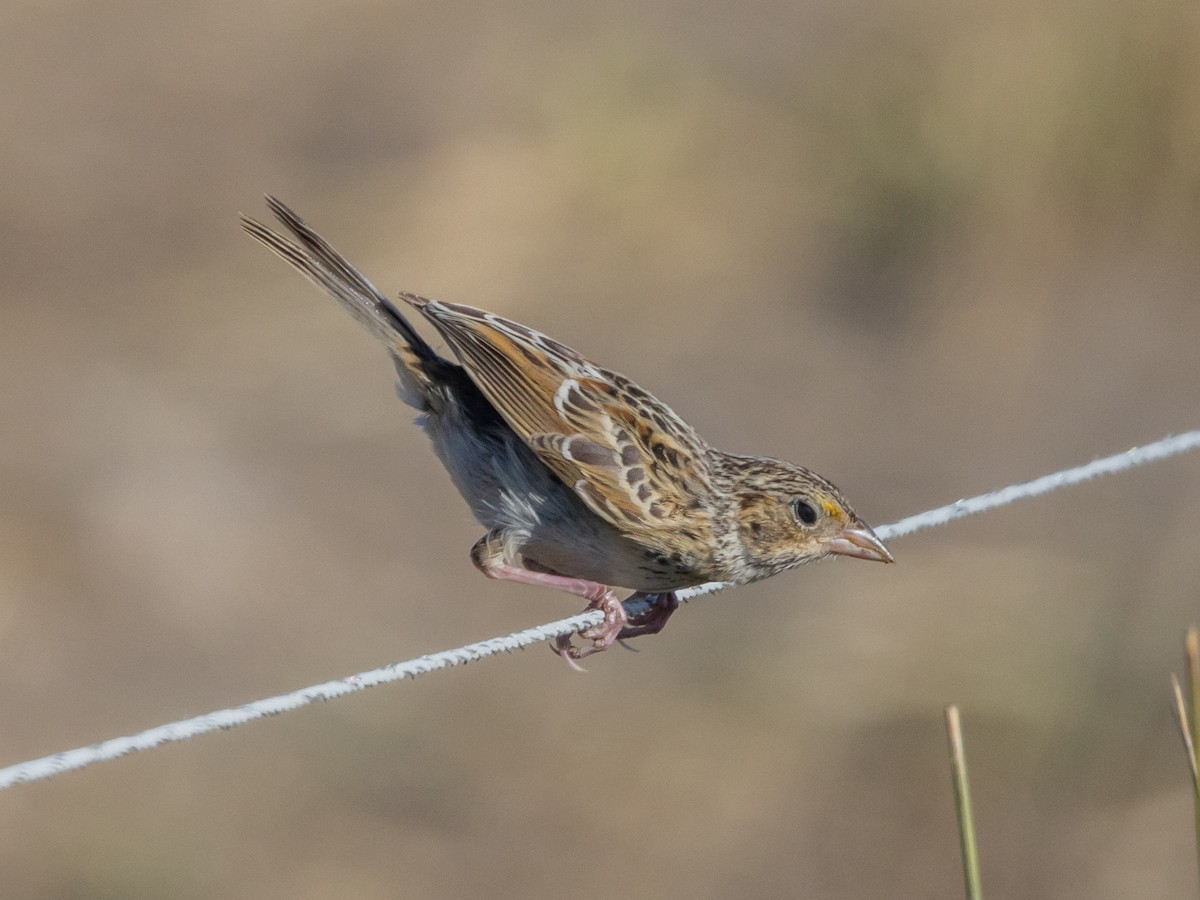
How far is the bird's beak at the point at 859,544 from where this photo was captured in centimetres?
514

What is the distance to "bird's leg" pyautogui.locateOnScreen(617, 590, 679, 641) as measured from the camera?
5.51m

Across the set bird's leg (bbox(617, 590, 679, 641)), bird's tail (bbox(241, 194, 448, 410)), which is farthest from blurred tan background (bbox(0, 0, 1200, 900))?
bird's tail (bbox(241, 194, 448, 410))

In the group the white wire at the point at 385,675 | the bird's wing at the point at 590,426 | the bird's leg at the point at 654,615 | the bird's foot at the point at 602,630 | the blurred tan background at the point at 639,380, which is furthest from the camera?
the blurred tan background at the point at 639,380

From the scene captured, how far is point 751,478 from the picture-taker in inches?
210

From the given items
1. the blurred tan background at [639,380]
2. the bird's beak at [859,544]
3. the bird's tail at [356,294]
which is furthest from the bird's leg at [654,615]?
the blurred tan background at [639,380]

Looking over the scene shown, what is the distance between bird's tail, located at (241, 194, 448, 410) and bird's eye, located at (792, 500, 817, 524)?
1238 millimetres

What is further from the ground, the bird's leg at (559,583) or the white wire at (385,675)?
the white wire at (385,675)

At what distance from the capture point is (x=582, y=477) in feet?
17.0

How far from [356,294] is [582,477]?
0.99 meters

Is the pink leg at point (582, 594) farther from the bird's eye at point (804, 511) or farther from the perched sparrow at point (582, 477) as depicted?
the bird's eye at point (804, 511)

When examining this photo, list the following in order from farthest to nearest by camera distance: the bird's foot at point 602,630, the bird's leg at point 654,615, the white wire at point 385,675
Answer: the bird's leg at point 654,615 < the bird's foot at point 602,630 < the white wire at point 385,675

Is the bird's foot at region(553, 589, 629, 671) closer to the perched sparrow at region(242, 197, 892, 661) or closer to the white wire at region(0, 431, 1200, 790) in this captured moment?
the perched sparrow at region(242, 197, 892, 661)

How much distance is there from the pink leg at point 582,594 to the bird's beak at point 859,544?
2.15ft

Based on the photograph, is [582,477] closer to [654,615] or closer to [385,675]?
[654,615]
